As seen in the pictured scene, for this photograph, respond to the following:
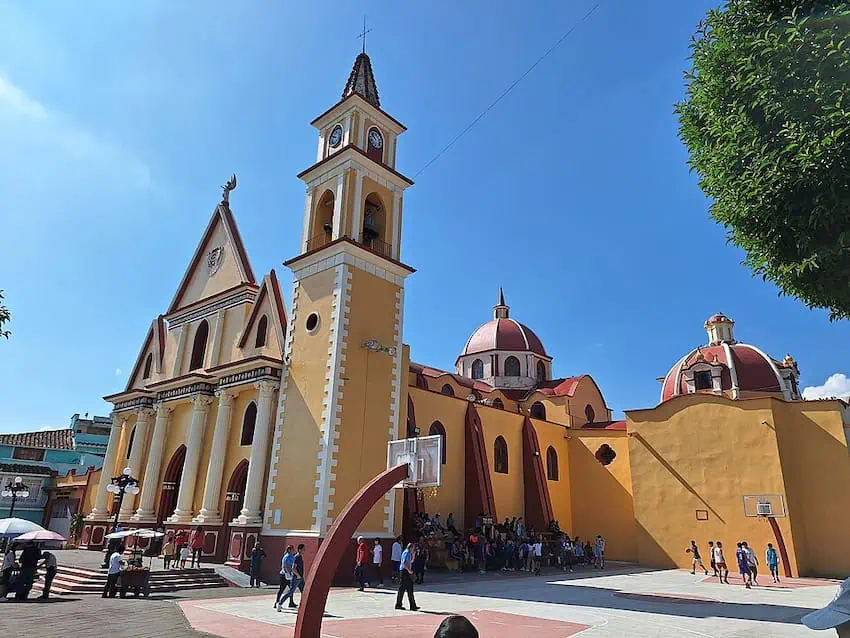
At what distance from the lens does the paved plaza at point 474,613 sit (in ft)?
34.0

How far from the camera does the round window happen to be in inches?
800

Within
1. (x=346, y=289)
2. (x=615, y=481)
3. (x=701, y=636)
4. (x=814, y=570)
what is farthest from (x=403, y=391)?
(x=814, y=570)

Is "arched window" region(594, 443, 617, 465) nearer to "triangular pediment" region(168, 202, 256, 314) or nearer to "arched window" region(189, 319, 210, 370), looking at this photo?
"triangular pediment" region(168, 202, 256, 314)

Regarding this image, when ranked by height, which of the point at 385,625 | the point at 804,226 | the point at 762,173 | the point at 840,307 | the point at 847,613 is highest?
the point at 762,173

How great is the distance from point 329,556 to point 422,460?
2482 mm

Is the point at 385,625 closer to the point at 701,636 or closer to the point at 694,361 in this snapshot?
the point at 701,636

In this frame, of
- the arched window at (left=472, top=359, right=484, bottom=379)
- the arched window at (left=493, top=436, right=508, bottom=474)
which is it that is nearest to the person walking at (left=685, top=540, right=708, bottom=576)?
the arched window at (left=493, top=436, right=508, bottom=474)

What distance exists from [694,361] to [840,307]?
26.3 m

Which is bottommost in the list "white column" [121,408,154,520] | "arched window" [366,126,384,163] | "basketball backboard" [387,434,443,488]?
"basketball backboard" [387,434,443,488]

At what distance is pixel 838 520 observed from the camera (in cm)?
2261

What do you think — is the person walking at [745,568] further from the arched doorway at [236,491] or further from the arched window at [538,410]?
the arched doorway at [236,491]

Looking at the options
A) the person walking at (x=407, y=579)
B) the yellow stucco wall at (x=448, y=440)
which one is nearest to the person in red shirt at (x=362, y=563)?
the person walking at (x=407, y=579)

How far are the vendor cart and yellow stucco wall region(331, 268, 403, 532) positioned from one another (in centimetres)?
499

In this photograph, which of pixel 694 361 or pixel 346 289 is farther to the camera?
pixel 694 361
